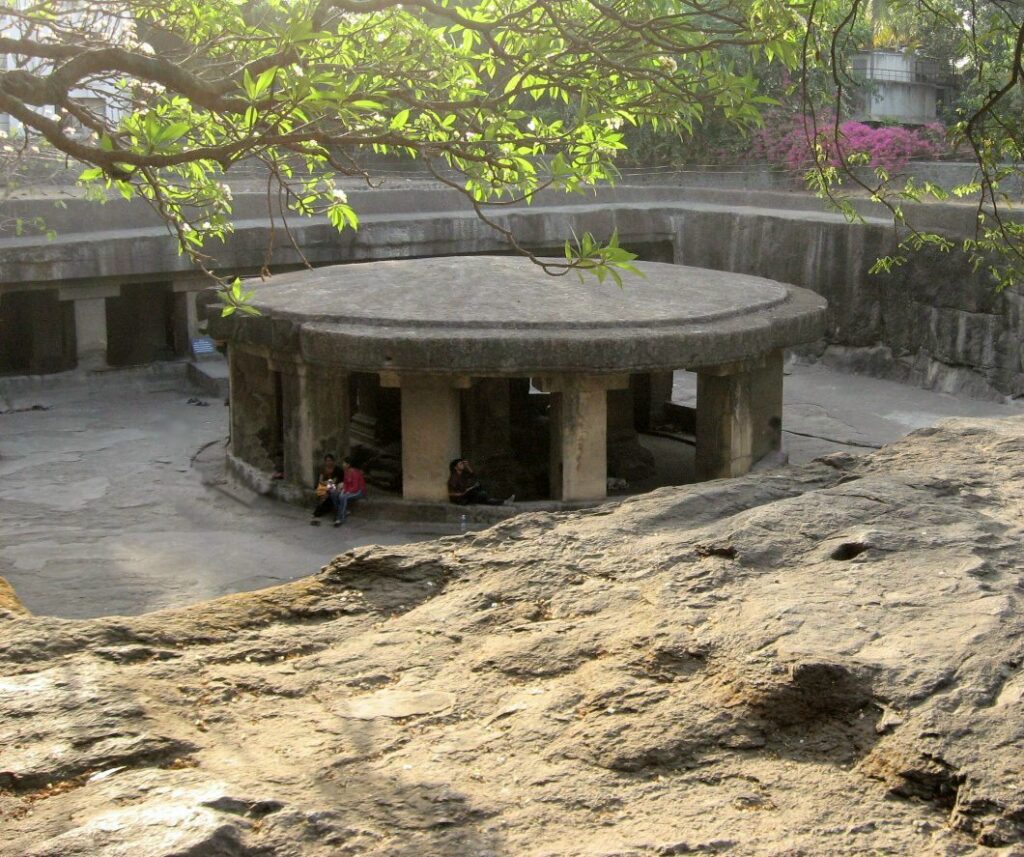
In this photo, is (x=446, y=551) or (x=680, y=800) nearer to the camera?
(x=680, y=800)

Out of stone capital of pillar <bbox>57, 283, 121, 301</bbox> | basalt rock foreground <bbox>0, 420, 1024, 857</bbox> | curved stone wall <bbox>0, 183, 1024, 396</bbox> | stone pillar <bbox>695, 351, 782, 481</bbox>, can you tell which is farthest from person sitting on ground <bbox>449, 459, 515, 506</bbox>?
stone capital of pillar <bbox>57, 283, 121, 301</bbox>

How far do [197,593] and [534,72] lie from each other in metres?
5.40

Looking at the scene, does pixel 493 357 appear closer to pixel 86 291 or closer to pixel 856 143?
pixel 86 291

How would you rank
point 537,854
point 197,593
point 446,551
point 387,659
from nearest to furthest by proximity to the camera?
point 537,854, point 387,659, point 446,551, point 197,593

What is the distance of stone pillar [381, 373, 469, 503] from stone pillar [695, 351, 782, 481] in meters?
2.32

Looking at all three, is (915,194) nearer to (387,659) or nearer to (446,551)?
(446,551)

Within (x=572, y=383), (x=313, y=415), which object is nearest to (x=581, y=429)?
(x=572, y=383)

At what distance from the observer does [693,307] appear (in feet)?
38.5

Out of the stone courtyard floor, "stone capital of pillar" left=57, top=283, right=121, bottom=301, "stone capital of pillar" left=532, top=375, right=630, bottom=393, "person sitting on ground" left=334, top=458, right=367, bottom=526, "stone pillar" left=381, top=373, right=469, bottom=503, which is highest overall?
"stone capital of pillar" left=57, top=283, right=121, bottom=301

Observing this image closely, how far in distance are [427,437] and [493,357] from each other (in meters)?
1.04

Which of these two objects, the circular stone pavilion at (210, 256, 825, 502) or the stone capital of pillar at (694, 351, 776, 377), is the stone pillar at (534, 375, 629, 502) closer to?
the circular stone pavilion at (210, 256, 825, 502)

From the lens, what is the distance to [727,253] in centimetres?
1859

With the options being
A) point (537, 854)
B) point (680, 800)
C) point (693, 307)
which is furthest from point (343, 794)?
point (693, 307)

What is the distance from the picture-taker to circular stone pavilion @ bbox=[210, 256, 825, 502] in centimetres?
1064
